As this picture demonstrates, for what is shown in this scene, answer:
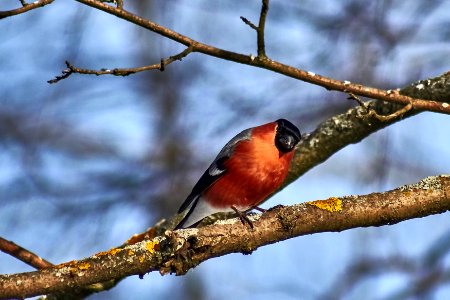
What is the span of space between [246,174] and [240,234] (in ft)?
4.89

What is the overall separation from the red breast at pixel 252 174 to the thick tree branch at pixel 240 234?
1.21 m

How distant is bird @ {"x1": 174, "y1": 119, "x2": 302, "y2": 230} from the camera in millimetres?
4922

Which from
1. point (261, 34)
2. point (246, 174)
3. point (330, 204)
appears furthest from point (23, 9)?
point (246, 174)

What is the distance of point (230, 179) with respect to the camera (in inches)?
200

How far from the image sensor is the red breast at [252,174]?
4910mm

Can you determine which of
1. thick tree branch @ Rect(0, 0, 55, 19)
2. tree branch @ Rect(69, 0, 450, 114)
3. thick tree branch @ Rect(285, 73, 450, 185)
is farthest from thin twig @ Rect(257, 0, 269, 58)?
thick tree branch @ Rect(285, 73, 450, 185)

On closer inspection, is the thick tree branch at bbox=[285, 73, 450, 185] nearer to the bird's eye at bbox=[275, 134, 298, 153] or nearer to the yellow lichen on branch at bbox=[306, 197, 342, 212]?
the bird's eye at bbox=[275, 134, 298, 153]

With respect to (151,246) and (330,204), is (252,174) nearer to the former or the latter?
(330,204)

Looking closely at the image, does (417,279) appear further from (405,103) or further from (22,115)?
(22,115)

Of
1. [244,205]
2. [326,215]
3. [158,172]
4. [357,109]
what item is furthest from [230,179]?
[158,172]

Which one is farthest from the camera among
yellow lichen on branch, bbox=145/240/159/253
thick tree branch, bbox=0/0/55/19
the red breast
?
the red breast

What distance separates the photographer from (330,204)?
359 cm

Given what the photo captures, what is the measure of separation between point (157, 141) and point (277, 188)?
4.14 meters

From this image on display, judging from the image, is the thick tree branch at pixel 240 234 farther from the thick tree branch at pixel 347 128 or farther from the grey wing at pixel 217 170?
the grey wing at pixel 217 170
